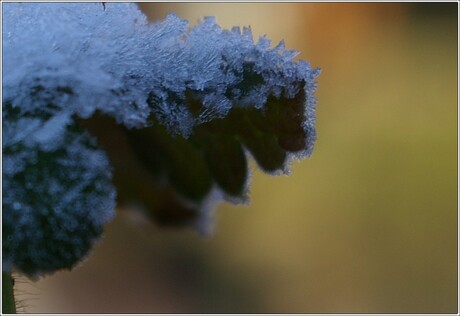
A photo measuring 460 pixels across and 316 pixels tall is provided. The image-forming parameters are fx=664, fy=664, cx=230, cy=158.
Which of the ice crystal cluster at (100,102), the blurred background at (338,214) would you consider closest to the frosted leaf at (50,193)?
the ice crystal cluster at (100,102)

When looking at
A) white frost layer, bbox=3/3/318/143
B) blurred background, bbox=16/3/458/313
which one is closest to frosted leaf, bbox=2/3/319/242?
white frost layer, bbox=3/3/318/143

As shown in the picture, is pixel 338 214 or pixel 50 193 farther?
pixel 338 214

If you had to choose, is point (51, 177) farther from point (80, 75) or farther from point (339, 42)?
point (339, 42)

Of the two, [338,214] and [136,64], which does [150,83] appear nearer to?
[136,64]

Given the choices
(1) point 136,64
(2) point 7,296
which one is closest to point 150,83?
(1) point 136,64

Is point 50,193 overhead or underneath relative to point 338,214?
underneath

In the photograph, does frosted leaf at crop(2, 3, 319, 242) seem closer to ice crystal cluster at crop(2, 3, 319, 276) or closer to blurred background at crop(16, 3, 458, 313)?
ice crystal cluster at crop(2, 3, 319, 276)

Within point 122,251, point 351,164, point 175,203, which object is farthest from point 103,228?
point 351,164
